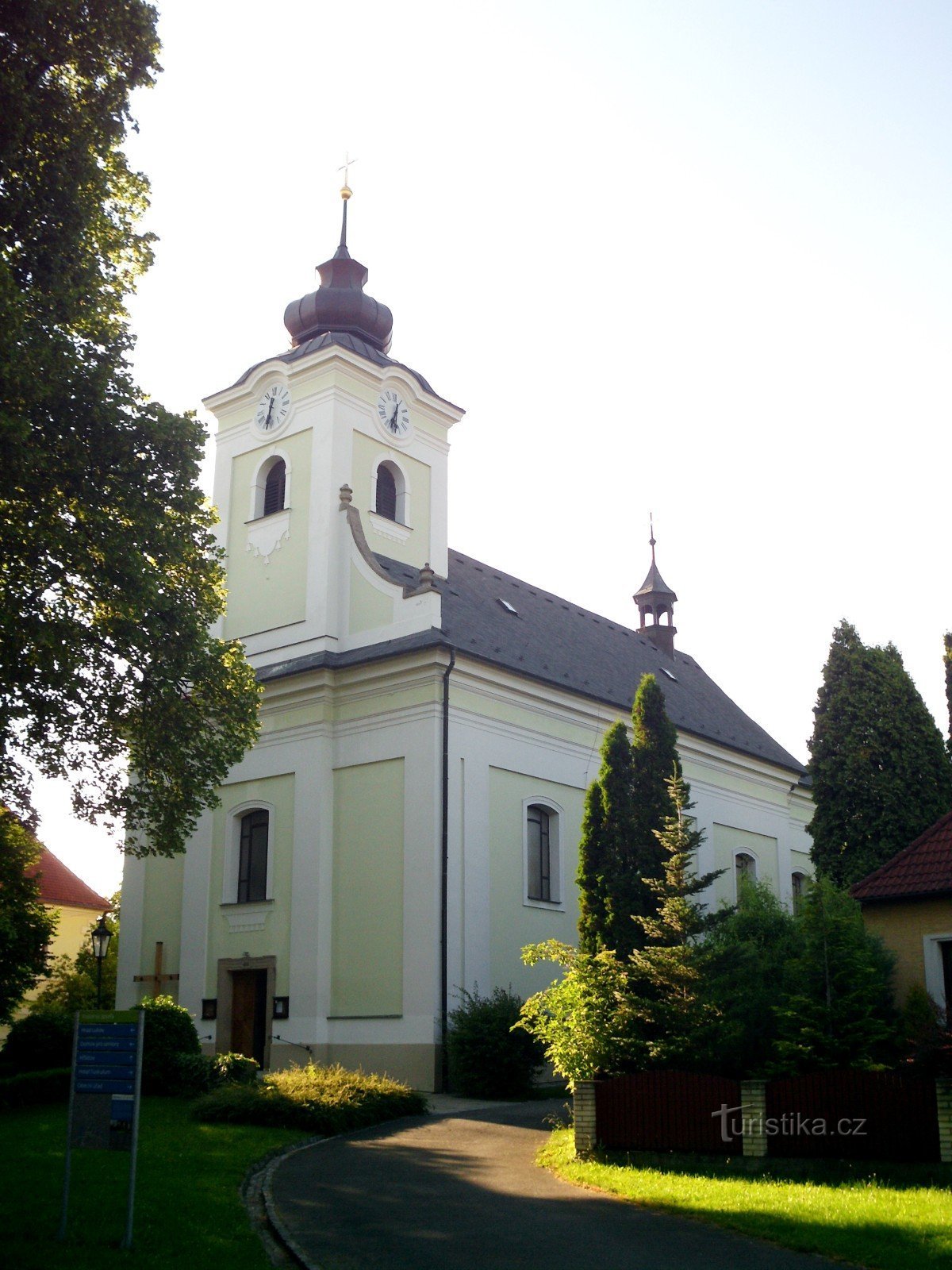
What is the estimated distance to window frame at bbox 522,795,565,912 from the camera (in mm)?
25719

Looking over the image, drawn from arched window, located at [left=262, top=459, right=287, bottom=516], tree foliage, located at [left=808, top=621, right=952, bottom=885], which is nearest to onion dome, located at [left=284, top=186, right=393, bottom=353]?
arched window, located at [left=262, top=459, right=287, bottom=516]

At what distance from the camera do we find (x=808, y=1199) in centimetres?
1147

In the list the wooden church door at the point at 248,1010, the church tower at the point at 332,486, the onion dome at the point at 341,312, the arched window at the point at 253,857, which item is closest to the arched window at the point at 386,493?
the church tower at the point at 332,486

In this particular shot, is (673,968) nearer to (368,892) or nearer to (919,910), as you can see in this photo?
(919,910)

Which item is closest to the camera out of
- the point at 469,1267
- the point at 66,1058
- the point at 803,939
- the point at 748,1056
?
the point at 469,1267

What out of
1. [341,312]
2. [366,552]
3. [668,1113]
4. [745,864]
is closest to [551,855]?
[366,552]

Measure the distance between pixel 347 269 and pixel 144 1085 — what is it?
20.7 m

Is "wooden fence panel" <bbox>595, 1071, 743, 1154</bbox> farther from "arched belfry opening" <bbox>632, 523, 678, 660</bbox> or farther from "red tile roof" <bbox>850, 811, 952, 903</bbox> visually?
"arched belfry opening" <bbox>632, 523, 678, 660</bbox>

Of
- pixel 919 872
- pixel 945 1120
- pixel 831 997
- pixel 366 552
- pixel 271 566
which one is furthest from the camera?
pixel 271 566

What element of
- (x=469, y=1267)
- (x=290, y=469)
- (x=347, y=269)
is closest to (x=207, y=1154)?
(x=469, y=1267)

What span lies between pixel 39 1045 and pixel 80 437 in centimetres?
1150

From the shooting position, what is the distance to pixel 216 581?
1803 cm

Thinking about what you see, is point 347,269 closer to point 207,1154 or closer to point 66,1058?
point 66,1058

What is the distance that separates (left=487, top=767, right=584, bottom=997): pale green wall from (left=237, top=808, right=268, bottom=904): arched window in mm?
4978
